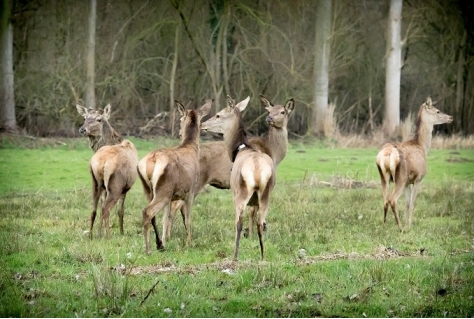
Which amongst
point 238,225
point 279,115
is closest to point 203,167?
point 279,115

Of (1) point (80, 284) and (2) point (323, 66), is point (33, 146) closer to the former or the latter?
(2) point (323, 66)

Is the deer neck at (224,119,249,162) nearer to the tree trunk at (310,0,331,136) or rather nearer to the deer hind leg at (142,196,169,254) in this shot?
the deer hind leg at (142,196,169,254)

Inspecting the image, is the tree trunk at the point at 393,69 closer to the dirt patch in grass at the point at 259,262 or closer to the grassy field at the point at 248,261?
the grassy field at the point at 248,261

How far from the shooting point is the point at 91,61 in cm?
1994

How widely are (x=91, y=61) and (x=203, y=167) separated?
9.49m

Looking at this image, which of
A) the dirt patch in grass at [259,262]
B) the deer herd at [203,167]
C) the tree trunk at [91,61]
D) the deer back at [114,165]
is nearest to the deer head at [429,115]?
the deer herd at [203,167]

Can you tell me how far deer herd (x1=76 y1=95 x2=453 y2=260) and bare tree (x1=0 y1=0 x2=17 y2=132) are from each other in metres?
8.02

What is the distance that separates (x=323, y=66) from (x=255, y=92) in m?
1.83

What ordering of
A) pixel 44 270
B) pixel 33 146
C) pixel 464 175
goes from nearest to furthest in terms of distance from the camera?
pixel 44 270
pixel 464 175
pixel 33 146

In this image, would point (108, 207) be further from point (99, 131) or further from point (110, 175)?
point (99, 131)

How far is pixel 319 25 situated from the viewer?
22203mm

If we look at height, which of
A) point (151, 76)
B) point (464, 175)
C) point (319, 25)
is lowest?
point (464, 175)

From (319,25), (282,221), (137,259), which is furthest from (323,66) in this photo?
(137,259)

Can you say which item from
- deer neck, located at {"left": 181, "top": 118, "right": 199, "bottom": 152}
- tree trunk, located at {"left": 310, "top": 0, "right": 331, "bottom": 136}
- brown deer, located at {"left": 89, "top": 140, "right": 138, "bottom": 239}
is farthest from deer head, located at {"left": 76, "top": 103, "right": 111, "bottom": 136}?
tree trunk, located at {"left": 310, "top": 0, "right": 331, "bottom": 136}
